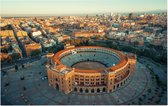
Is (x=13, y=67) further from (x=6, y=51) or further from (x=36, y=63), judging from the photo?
(x=6, y=51)

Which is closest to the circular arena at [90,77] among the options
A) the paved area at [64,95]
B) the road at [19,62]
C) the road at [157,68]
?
the paved area at [64,95]

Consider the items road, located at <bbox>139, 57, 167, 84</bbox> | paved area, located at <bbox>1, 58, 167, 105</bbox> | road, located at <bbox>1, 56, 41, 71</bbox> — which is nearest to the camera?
paved area, located at <bbox>1, 58, 167, 105</bbox>

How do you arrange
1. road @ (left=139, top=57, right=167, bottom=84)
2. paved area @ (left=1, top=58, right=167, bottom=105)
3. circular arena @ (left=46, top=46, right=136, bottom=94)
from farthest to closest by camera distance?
road @ (left=139, top=57, right=167, bottom=84) → circular arena @ (left=46, top=46, right=136, bottom=94) → paved area @ (left=1, top=58, right=167, bottom=105)

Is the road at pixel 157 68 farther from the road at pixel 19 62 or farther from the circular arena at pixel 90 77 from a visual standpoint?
the road at pixel 19 62

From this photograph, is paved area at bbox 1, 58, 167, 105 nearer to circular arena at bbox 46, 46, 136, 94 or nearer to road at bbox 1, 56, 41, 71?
circular arena at bbox 46, 46, 136, 94

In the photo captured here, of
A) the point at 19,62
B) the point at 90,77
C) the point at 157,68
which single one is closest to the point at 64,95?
the point at 90,77

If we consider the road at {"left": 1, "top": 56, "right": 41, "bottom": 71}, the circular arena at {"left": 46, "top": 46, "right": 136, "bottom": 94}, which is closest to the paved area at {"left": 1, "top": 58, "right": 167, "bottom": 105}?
the circular arena at {"left": 46, "top": 46, "right": 136, "bottom": 94}

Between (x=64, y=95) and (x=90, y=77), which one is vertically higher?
(x=90, y=77)

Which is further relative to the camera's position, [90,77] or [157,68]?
[157,68]

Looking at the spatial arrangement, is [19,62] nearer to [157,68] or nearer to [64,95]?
[64,95]

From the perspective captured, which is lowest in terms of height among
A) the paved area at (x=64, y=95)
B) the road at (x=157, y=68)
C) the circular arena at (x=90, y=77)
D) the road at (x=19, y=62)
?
the paved area at (x=64, y=95)
